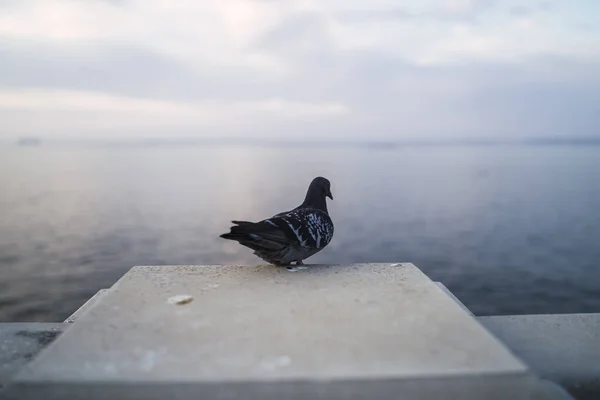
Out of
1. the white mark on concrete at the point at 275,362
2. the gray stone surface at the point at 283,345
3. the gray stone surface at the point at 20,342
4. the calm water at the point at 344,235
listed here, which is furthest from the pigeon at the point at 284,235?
the calm water at the point at 344,235

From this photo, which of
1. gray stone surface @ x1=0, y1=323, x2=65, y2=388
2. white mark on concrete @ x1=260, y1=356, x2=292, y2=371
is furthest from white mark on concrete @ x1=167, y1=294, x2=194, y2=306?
white mark on concrete @ x1=260, y1=356, x2=292, y2=371

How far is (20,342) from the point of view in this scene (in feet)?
15.5

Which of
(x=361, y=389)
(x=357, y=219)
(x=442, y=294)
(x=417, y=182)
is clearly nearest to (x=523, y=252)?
(x=357, y=219)

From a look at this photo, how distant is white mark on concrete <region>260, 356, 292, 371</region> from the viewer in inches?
137

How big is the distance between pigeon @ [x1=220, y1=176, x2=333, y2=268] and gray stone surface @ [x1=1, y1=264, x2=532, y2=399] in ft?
2.76

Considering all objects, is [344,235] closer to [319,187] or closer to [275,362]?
[319,187]

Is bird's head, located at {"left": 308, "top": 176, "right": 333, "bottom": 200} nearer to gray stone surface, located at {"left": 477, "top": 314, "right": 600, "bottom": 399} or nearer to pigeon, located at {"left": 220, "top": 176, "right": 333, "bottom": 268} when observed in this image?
pigeon, located at {"left": 220, "top": 176, "right": 333, "bottom": 268}

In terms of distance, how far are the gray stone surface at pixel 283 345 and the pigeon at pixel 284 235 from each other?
33.1 inches

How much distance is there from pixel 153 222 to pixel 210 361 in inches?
817

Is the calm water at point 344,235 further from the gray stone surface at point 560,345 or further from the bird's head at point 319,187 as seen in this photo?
the gray stone surface at point 560,345

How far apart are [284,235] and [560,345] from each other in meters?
3.20

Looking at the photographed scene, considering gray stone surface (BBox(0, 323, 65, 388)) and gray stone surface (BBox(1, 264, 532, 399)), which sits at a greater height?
gray stone surface (BBox(1, 264, 532, 399))

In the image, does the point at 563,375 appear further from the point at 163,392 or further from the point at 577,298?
the point at 577,298

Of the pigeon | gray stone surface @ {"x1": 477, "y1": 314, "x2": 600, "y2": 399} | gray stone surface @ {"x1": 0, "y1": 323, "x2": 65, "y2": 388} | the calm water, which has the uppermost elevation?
the pigeon
